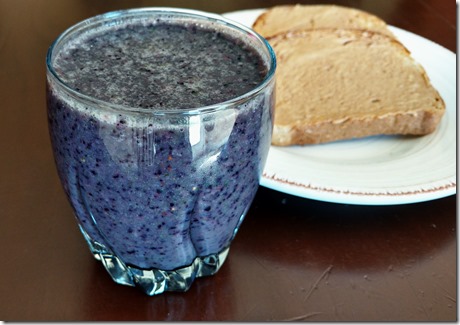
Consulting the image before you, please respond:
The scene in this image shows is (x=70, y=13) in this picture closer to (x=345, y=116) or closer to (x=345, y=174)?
(x=345, y=116)

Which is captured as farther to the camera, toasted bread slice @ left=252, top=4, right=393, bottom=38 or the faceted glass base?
toasted bread slice @ left=252, top=4, right=393, bottom=38

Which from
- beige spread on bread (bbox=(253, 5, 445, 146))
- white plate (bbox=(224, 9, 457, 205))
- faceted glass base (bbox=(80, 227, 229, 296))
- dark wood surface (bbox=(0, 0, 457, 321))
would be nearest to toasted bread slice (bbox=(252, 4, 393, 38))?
beige spread on bread (bbox=(253, 5, 445, 146))

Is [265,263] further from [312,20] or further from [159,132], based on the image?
[312,20]

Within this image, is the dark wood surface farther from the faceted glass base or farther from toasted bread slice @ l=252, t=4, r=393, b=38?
toasted bread slice @ l=252, t=4, r=393, b=38

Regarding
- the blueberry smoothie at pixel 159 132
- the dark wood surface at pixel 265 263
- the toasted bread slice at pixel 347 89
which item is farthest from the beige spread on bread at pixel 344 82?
the blueberry smoothie at pixel 159 132

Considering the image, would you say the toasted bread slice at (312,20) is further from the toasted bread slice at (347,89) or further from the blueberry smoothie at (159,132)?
the blueberry smoothie at (159,132)

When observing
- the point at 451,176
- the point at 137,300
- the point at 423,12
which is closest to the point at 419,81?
the point at 451,176
